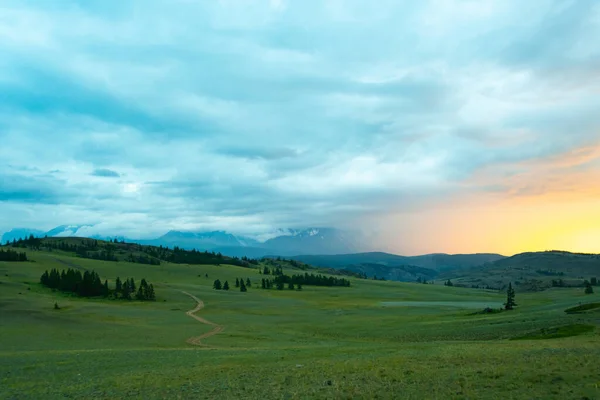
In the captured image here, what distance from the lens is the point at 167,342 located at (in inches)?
2069

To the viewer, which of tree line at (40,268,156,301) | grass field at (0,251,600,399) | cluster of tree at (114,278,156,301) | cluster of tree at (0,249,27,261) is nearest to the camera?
grass field at (0,251,600,399)

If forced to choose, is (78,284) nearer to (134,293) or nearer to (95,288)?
(95,288)

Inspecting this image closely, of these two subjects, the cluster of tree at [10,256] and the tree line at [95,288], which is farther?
the cluster of tree at [10,256]

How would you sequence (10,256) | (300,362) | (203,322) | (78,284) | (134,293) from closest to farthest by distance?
(300,362) → (203,322) → (78,284) → (134,293) → (10,256)

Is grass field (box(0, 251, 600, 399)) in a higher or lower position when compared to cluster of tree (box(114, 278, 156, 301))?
higher

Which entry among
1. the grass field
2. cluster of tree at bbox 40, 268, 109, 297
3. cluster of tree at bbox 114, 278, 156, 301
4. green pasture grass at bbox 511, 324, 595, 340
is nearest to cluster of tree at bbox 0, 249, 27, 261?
cluster of tree at bbox 40, 268, 109, 297

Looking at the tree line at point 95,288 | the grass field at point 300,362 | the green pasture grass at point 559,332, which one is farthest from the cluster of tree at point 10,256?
the green pasture grass at point 559,332

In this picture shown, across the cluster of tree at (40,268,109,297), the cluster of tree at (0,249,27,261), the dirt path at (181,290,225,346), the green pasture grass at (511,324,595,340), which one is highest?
the cluster of tree at (0,249,27,261)

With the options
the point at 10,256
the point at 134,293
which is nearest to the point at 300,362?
the point at 134,293

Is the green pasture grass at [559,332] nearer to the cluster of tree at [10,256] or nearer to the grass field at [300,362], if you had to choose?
the grass field at [300,362]

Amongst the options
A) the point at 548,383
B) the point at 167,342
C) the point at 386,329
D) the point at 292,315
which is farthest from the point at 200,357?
the point at 292,315

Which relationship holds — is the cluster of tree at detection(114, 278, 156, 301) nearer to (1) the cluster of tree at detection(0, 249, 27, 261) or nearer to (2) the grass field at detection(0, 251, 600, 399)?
(2) the grass field at detection(0, 251, 600, 399)

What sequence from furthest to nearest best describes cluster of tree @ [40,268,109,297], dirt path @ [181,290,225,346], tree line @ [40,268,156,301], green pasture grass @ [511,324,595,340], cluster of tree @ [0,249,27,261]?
1. cluster of tree @ [0,249,27,261]
2. cluster of tree @ [40,268,109,297]
3. tree line @ [40,268,156,301]
4. dirt path @ [181,290,225,346]
5. green pasture grass @ [511,324,595,340]

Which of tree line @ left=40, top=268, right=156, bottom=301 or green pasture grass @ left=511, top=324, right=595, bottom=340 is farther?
tree line @ left=40, top=268, right=156, bottom=301
